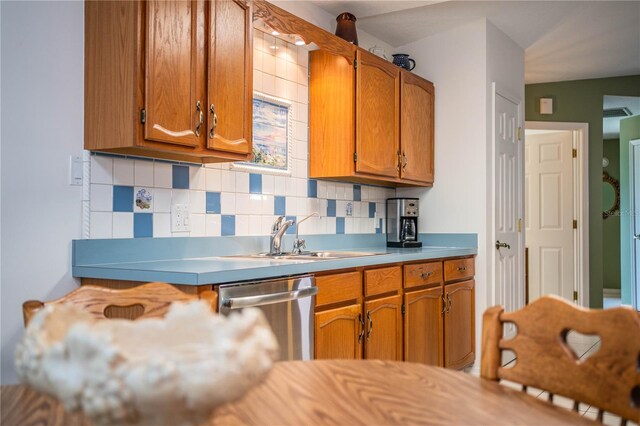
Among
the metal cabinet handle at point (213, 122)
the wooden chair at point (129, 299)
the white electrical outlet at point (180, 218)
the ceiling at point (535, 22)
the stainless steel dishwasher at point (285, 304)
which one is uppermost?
the ceiling at point (535, 22)

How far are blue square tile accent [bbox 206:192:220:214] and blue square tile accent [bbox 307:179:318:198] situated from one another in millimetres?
767

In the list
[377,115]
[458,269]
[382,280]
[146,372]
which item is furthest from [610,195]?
[146,372]

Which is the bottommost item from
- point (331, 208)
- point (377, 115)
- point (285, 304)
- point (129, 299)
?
→ point (285, 304)

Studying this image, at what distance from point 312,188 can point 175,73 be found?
1428 mm

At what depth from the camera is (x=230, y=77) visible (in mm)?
2602

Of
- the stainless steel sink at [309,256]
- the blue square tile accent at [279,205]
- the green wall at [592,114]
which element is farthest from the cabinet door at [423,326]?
the green wall at [592,114]

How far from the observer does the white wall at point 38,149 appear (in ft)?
6.81

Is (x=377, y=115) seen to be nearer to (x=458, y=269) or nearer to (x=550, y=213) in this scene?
(x=458, y=269)

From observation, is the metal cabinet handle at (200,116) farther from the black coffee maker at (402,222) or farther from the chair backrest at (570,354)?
the black coffee maker at (402,222)

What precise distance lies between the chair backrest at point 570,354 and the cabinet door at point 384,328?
175cm

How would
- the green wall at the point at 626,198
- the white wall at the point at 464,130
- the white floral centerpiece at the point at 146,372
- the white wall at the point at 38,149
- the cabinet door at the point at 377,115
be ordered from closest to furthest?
the white floral centerpiece at the point at 146,372 < the white wall at the point at 38,149 < the cabinet door at the point at 377,115 < the white wall at the point at 464,130 < the green wall at the point at 626,198

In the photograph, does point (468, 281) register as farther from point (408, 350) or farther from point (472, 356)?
point (408, 350)

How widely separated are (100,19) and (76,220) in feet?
2.54

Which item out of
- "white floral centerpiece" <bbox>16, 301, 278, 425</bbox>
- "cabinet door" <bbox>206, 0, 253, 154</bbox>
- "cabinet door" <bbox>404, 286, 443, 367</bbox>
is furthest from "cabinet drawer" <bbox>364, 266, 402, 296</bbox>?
"white floral centerpiece" <bbox>16, 301, 278, 425</bbox>
